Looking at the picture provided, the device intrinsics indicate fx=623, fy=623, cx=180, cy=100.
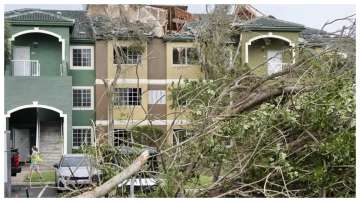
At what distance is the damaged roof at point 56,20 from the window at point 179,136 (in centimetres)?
1061

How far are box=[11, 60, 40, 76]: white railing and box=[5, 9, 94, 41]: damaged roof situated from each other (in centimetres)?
101

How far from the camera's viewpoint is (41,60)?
15.9 metres

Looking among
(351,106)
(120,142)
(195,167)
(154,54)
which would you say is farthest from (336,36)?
(154,54)

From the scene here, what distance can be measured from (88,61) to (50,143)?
13.3ft

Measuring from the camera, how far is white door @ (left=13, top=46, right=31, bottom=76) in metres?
15.6

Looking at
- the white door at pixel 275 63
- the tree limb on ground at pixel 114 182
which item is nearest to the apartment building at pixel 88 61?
the white door at pixel 275 63

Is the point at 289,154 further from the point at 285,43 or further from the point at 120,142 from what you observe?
the point at 285,43

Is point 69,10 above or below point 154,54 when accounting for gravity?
above

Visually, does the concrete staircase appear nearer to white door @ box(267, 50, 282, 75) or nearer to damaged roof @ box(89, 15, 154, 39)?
damaged roof @ box(89, 15, 154, 39)

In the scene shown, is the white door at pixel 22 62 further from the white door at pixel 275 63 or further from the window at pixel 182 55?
the white door at pixel 275 63

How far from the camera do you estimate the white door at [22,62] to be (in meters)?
15.6

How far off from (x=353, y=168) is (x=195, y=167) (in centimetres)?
115

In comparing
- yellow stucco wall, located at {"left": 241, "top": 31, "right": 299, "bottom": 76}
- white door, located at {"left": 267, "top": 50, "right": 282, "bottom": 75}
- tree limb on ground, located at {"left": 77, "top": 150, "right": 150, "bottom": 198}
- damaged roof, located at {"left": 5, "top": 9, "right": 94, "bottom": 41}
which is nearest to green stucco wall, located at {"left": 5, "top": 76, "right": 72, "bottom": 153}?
damaged roof, located at {"left": 5, "top": 9, "right": 94, "bottom": 41}

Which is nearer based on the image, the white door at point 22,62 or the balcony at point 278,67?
the balcony at point 278,67
